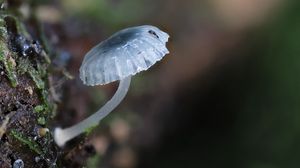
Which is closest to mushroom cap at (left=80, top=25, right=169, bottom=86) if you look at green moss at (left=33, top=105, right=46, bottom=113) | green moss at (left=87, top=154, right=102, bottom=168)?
green moss at (left=33, top=105, right=46, bottom=113)

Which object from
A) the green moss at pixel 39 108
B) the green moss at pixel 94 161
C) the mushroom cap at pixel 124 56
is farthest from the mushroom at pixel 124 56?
the green moss at pixel 94 161

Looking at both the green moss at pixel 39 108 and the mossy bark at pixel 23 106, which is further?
the green moss at pixel 39 108

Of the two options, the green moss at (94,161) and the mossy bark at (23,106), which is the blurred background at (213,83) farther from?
the mossy bark at (23,106)

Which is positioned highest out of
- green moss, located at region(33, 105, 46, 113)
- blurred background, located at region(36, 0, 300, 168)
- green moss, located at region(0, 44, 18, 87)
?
green moss, located at region(0, 44, 18, 87)

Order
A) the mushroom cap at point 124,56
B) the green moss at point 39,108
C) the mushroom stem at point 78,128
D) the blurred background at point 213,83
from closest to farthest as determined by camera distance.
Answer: the mushroom cap at point 124,56 < the green moss at point 39,108 < the mushroom stem at point 78,128 < the blurred background at point 213,83

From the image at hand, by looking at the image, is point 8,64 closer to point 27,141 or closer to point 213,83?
point 27,141

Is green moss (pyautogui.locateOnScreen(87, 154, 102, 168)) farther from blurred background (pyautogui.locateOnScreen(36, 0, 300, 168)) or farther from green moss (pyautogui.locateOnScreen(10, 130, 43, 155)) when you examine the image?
blurred background (pyautogui.locateOnScreen(36, 0, 300, 168))

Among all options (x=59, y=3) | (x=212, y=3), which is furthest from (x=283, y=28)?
(x=59, y=3)
